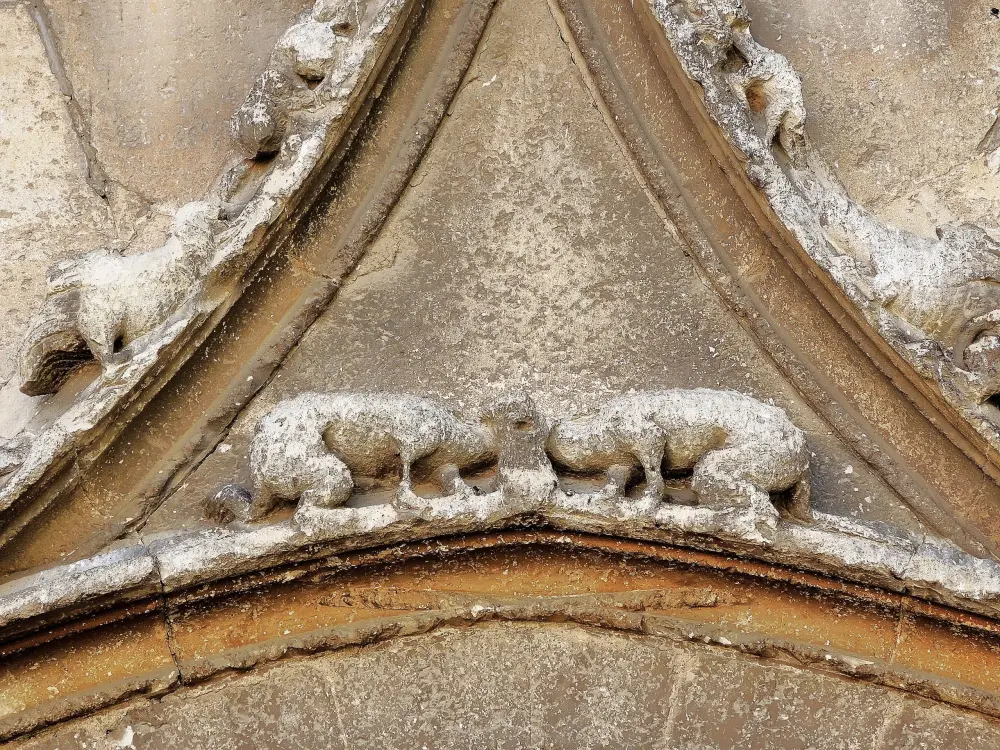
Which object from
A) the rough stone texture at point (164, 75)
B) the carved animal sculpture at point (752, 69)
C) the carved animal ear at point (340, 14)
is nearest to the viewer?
the carved animal sculpture at point (752, 69)

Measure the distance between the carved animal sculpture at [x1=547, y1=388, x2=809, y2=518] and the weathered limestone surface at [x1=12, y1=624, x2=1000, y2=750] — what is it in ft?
1.60

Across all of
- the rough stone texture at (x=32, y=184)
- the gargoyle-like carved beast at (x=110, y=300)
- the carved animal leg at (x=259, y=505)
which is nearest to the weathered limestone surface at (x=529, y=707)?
the carved animal leg at (x=259, y=505)

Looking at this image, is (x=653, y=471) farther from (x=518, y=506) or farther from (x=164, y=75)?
(x=164, y=75)

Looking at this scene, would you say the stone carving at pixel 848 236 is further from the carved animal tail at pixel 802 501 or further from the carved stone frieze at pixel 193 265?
the carved stone frieze at pixel 193 265

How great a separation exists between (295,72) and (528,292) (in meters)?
0.94

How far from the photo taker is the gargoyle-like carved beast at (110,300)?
4.13 meters

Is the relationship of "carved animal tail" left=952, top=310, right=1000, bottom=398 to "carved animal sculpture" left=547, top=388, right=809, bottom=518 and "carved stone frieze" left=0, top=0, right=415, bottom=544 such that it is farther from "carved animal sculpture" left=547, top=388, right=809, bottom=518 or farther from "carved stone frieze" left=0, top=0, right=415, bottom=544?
"carved stone frieze" left=0, top=0, right=415, bottom=544

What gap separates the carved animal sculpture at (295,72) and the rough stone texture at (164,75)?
0.82 feet

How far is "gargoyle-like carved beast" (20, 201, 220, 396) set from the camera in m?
4.13

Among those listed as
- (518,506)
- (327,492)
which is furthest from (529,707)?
(327,492)

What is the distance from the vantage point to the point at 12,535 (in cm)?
407

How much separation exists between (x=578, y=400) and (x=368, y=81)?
1111mm

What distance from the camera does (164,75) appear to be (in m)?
4.73

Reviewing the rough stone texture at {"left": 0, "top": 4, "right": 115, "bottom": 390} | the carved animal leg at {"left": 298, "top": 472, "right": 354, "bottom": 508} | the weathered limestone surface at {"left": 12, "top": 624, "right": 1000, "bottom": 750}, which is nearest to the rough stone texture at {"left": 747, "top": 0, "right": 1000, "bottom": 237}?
the weathered limestone surface at {"left": 12, "top": 624, "right": 1000, "bottom": 750}
